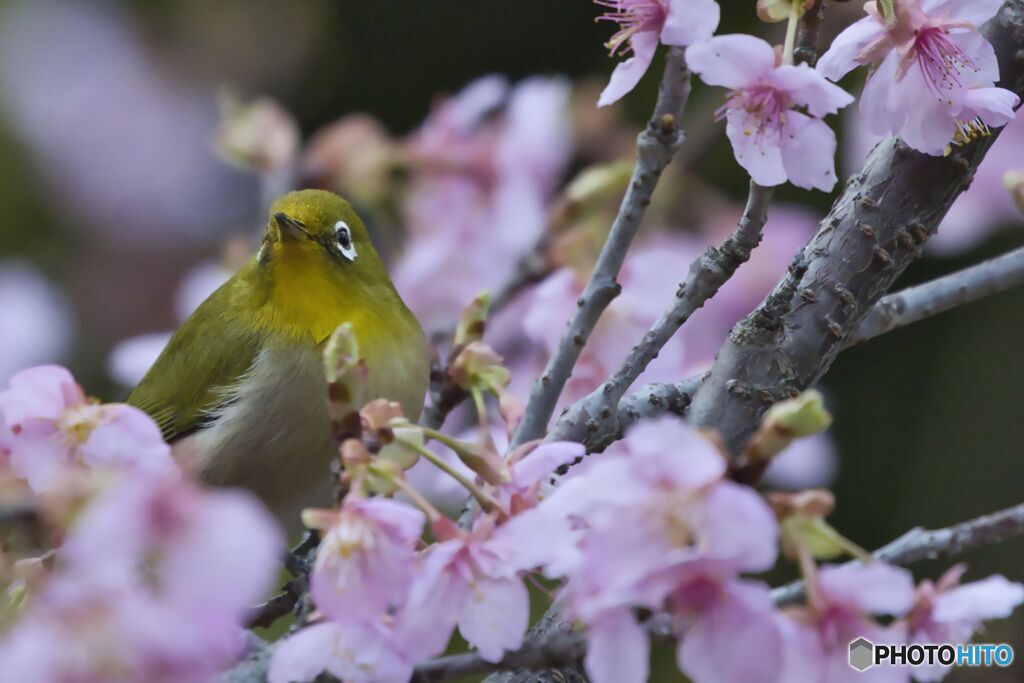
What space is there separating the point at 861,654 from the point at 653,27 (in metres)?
0.56

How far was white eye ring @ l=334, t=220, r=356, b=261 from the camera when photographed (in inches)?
80.6

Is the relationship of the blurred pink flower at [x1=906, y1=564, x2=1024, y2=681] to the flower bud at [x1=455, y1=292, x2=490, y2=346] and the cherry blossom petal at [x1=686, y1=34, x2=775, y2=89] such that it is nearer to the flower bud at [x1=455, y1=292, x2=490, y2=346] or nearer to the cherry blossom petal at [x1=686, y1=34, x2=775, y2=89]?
the cherry blossom petal at [x1=686, y1=34, x2=775, y2=89]

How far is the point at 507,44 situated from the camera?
12.2 ft

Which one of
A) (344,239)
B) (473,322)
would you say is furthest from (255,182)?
(473,322)

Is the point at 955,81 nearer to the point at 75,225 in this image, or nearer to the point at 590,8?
the point at 590,8

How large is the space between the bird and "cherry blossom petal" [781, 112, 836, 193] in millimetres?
753

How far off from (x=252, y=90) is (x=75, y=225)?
2.21 ft

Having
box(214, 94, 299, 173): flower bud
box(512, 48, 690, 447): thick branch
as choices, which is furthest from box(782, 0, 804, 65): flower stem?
box(214, 94, 299, 173): flower bud

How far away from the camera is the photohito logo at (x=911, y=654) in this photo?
2.97 ft

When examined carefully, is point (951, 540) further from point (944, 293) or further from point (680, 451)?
point (944, 293)

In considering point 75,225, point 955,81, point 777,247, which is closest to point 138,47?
point 75,225

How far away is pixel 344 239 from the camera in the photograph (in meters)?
2.07

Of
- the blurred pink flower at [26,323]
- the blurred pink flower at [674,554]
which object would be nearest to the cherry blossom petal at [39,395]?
the blurred pink flower at [674,554]

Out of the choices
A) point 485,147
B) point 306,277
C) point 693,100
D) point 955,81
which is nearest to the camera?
point 955,81
